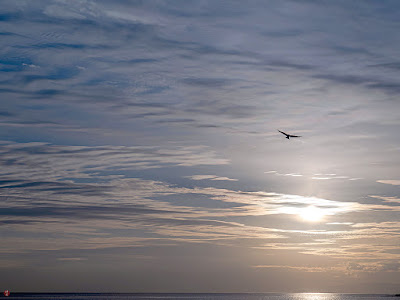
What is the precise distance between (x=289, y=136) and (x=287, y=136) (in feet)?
3.39

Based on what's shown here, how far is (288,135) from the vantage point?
13475 centimetres

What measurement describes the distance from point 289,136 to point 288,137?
3.71 feet

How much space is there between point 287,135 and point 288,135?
1.96 ft

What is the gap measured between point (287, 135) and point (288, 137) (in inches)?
78.6

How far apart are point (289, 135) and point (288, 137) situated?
2.29 metres

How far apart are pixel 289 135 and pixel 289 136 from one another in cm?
122

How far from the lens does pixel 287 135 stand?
135 m

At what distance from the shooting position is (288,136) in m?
134

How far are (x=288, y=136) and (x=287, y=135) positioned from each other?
99 cm

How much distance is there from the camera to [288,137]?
436ft

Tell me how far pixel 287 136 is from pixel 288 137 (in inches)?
38.6

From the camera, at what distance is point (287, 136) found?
134m
